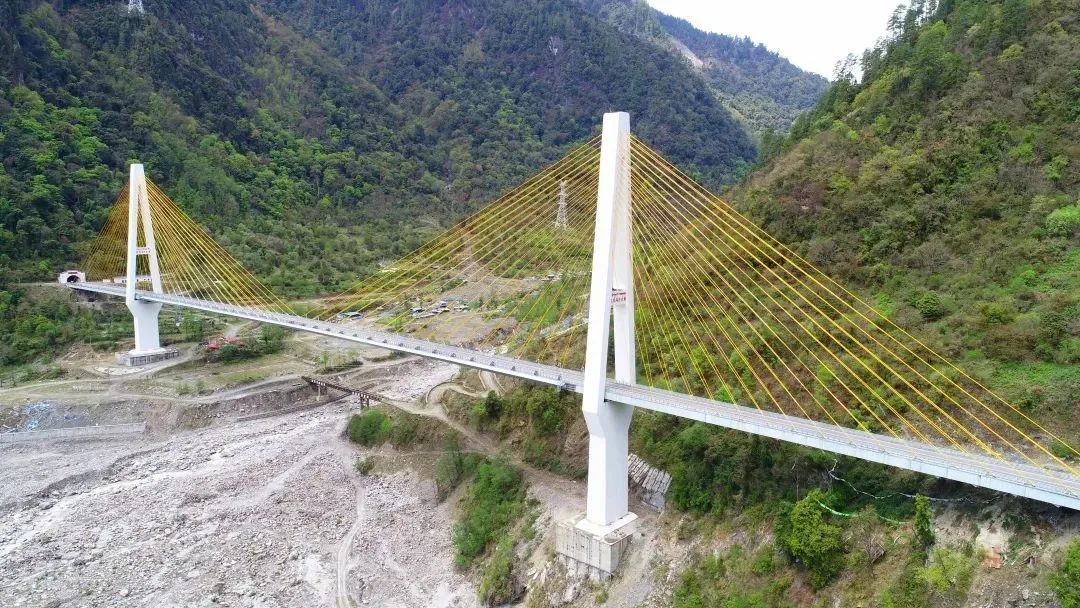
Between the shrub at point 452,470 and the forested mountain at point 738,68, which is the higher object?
the forested mountain at point 738,68

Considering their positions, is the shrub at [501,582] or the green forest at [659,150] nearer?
the green forest at [659,150]

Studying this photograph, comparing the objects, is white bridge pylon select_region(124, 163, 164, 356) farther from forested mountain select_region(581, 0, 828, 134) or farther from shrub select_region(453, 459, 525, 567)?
forested mountain select_region(581, 0, 828, 134)

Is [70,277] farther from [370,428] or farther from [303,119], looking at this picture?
[303,119]

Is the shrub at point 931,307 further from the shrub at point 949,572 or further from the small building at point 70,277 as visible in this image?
the small building at point 70,277

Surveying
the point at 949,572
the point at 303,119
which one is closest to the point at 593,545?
the point at 949,572

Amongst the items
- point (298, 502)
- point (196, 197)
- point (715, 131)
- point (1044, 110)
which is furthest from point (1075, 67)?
point (715, 131)

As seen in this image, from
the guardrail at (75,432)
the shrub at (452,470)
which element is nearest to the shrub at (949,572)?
the shrub at (452,470)

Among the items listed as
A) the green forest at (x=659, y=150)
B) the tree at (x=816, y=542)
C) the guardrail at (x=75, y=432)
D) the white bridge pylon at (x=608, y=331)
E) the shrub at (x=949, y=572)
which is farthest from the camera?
the guardrail at (x=75, y=432)
